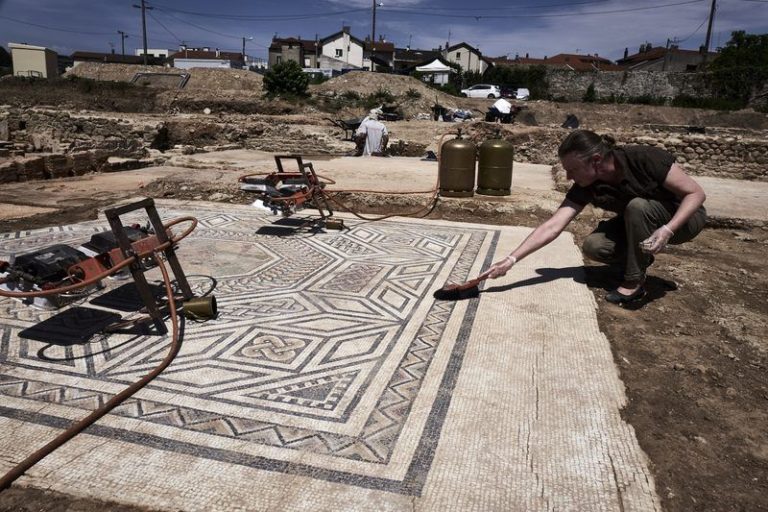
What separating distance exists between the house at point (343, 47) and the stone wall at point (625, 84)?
116 feet

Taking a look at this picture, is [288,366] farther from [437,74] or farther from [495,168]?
[437,74]

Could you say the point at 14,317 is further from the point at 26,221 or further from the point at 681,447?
the point at 681,447

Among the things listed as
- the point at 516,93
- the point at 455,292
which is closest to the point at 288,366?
the point at 455,292

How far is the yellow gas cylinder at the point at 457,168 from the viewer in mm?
6367

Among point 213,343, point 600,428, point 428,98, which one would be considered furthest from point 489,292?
point 428,98

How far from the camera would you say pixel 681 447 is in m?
1.96

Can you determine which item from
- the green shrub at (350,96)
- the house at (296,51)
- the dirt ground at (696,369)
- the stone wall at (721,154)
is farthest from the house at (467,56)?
the dirt ground at (696,369)

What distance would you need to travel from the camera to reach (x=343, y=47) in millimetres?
61688

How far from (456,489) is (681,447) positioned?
0.93 metres

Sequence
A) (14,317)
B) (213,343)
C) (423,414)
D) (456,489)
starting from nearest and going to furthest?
(456,489)
(423,414)
(213,343)
(14,317)

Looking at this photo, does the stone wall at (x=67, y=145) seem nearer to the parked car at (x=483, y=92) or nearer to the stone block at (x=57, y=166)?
the stone block at (x=57, y=166)

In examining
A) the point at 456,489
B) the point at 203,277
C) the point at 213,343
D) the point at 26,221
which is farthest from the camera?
the point at 26,221

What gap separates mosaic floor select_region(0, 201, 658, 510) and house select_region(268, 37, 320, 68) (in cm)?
5788

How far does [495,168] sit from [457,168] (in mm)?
549
